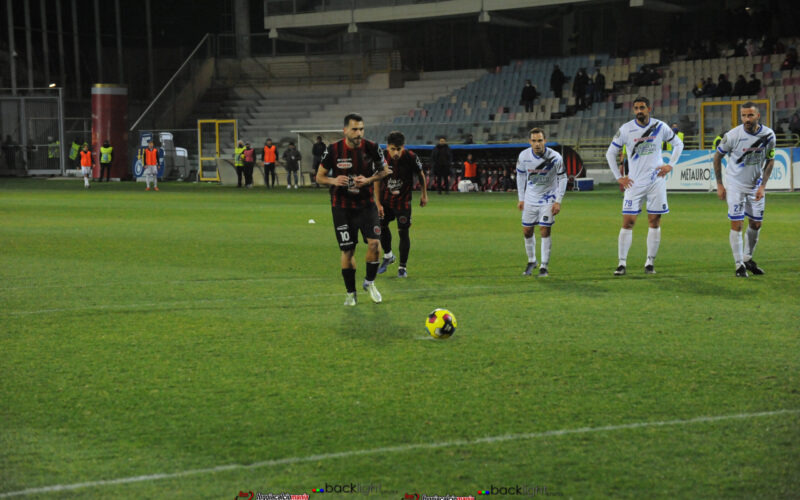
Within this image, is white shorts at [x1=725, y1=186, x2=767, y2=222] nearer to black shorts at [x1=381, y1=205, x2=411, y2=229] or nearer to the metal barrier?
black shorts at [x1=381, y1=205, x2=411, y2=229]

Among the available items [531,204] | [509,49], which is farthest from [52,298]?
[509,49]

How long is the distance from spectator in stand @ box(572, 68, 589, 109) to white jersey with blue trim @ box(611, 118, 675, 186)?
29.2 m

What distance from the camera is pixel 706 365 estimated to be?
691 cm

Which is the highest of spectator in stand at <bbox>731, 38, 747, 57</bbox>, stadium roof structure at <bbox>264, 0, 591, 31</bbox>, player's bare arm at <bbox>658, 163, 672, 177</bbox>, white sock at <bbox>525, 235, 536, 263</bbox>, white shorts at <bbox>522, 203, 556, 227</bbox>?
stadium roof structure at <bbox>264, 0, 591, 31</bbox>

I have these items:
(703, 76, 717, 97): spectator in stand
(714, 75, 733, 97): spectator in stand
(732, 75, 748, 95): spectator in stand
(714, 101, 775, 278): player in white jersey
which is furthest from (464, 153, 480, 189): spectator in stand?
(714, 101, 775, 278): player in white jersey

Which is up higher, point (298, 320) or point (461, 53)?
point (461, 53)

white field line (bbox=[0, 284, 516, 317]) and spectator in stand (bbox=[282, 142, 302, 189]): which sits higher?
spectator in stand (bbox=[282, 142, 302, 189])

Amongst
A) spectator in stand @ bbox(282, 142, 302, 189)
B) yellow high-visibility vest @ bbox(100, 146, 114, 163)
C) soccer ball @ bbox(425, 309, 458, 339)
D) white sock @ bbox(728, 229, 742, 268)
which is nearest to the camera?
soccer ball @ bbox(425, 309, 458, 339)

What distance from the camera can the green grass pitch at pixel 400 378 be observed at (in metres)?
4.67

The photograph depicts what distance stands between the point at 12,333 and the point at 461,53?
4436cm

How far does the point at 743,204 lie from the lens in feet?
39.4

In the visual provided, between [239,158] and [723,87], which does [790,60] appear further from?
[239,158]

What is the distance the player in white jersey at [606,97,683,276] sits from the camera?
12.1m

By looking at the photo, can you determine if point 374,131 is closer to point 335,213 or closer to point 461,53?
point 461,53
